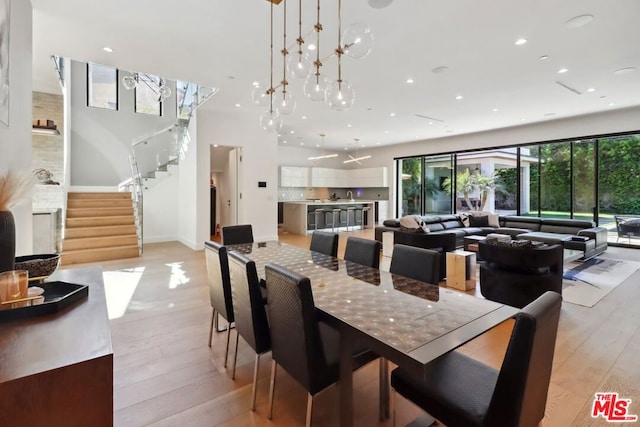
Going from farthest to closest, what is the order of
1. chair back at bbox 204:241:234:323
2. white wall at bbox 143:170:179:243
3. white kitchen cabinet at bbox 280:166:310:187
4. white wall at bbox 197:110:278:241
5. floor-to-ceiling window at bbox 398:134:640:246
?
white kitchen cabinet at bbox 280:166:310:187
white wall at bbox 143:170:179:243
floor-to-ceiling window at bbox 398:134:640:246
white wall at bbox 197:110:278:241
chair back at bbox 204:241:234:323

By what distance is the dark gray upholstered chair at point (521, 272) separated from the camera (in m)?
3.31

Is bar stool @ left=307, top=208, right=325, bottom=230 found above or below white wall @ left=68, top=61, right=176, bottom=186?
below

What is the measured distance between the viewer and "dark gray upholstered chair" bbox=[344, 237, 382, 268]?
266 cm

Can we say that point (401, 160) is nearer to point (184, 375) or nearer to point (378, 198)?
point (378, 198)

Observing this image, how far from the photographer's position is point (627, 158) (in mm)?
7227

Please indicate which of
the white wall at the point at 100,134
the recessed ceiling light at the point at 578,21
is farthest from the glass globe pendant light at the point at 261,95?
the white wall at the point at 100,134

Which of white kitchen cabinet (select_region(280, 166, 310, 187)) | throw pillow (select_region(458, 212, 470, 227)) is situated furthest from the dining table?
white kitchen cabinet (select_region(280, 166, 310, 187))

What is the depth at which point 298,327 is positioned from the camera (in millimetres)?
1534

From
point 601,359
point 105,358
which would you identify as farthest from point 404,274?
point 105,358

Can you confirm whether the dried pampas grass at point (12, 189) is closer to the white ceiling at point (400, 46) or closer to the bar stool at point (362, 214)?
the white ceiling at point (400, 46)

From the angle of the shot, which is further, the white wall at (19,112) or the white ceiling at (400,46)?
the white ceiling at (400,46)

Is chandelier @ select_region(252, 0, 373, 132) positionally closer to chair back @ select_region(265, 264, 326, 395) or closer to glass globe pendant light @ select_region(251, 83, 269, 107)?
glass globe pendant light @ select_region(251, 83, 269, 107)

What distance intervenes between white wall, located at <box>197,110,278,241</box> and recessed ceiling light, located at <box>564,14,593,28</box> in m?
5.94

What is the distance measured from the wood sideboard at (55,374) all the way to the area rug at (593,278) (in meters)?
4.67
